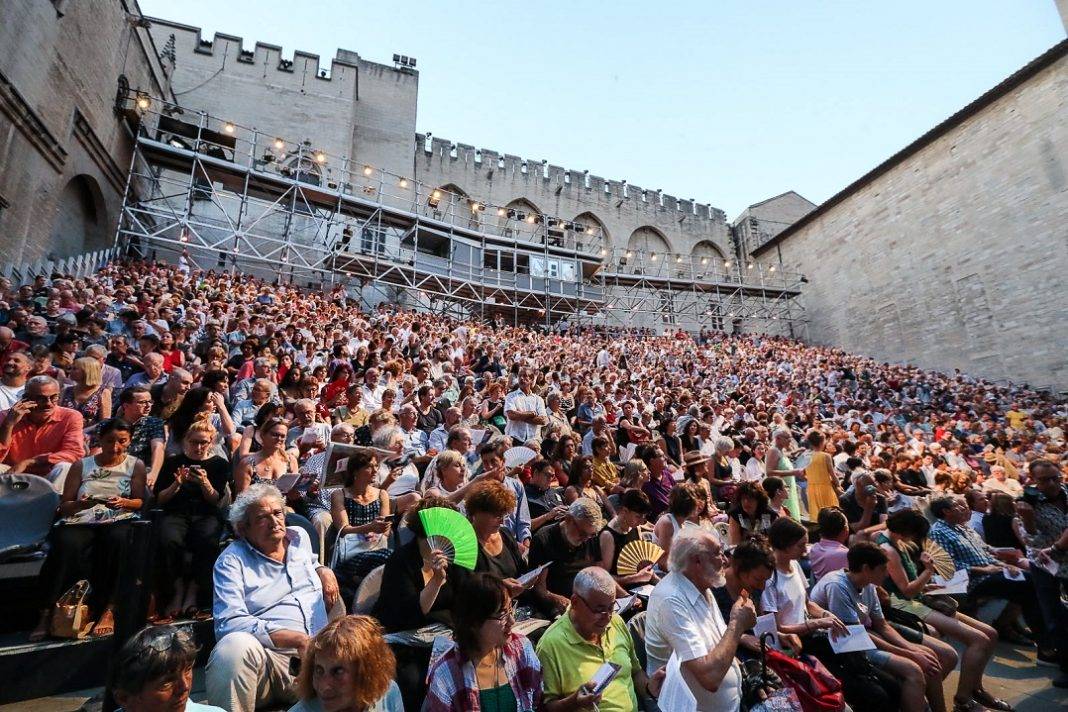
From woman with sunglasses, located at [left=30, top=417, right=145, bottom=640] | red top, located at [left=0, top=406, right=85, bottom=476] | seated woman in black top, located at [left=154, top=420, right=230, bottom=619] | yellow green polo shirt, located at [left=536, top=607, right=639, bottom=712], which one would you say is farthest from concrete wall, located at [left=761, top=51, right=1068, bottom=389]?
red top, located at [left=0, top=406, right=85, bottom=476]

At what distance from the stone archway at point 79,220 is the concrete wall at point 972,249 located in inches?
1243

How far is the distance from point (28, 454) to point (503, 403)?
506 centimetres

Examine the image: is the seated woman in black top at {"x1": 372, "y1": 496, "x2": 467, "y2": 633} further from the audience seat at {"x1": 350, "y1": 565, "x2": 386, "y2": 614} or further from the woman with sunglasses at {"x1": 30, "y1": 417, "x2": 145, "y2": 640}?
the woman with sunglasses at {"x1": 30, "y1": 417, "x2": 145, "y2": 640}

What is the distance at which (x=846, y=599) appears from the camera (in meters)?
3.10

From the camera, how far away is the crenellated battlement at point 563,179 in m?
29.7

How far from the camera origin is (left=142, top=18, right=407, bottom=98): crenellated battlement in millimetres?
23203

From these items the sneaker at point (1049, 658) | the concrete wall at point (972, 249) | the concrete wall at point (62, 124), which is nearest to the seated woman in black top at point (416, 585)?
the sneaker at point (1049, 658)

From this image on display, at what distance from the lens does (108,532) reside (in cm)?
270

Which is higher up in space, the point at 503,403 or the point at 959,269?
the point at 959,269

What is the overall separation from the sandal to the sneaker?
1.02m

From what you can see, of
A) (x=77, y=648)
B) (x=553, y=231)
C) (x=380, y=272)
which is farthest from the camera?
(x=553, y=231)

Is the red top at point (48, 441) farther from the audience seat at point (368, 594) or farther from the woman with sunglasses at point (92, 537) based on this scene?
the audience seat at point (368, 594)

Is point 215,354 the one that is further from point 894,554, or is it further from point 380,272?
point 380,272

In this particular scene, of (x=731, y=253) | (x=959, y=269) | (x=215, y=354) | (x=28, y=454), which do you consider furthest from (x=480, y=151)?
(x=28, y=454)
